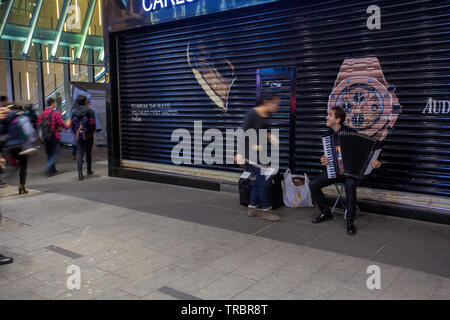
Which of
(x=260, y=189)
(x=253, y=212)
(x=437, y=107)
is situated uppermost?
(x=437, y=107)

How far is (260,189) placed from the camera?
17.7 ft

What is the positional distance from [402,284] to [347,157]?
6.40ft

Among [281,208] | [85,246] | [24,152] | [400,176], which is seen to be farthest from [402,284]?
[24,152]

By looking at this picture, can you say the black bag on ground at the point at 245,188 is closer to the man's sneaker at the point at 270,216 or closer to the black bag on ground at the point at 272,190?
the black bag on ground at the point at 272,190

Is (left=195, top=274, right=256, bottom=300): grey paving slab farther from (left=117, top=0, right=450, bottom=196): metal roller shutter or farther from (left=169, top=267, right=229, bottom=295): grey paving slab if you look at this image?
(left=117, top=0, right=450, bottom=196): metal roller shutter

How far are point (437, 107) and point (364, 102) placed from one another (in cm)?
97

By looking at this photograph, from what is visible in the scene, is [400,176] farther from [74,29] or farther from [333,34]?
[74,29]

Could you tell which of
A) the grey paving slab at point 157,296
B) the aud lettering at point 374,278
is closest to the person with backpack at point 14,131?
the grey paving slab at point 157,296

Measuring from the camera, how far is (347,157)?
16.3 feet

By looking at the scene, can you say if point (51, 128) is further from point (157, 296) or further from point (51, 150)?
point (157, 296)

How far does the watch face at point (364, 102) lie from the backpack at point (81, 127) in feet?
17.9

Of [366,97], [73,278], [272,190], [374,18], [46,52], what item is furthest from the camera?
[46,52]

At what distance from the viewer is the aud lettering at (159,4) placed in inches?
288

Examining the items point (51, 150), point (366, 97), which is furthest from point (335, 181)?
point (51, 150)
